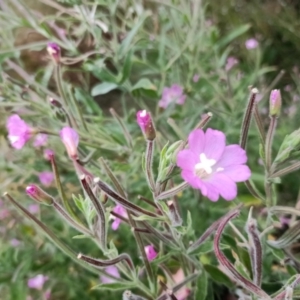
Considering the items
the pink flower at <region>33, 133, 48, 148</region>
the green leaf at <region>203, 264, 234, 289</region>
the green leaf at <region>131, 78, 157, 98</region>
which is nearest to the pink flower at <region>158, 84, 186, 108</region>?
the green leaf at <region>131, 78, 157, 98</region>

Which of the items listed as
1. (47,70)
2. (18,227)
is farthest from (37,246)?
(47,70)

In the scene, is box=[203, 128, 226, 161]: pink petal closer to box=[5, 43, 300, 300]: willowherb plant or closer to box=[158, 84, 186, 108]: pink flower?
box=[5, 43, 300, 300]: willowherb plant

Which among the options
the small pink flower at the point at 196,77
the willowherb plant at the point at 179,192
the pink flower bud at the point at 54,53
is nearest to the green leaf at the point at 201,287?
A: the willowherb plant at the point at 179,192

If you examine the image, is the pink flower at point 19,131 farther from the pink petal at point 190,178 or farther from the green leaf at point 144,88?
the pink petal at point 190,178

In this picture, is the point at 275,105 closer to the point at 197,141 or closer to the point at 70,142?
the point at 197,141

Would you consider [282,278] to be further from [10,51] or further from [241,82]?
[10,51]
